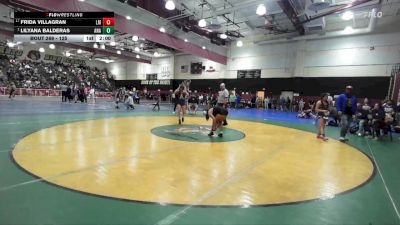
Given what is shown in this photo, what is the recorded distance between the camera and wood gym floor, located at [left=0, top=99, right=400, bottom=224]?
267 centimetres

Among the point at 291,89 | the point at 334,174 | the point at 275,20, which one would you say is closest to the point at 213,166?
the point at 334,174

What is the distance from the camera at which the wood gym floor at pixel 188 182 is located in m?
2.67

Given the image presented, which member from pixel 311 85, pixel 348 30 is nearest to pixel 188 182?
pixel 348 30

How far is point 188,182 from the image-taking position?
360cm

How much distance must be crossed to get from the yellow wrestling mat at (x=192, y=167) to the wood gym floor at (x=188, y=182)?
16 millimetres

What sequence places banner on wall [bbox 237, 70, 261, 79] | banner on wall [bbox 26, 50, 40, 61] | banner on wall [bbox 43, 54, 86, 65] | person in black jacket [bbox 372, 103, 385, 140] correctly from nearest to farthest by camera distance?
person in black jacket [bbox 372, 103, 385, 140]
banner on wall [bbox 237, 70, 261, 79]
banner on wall [bbox 26, 50, 40, 61]
banner on wall [bbox 43, 54, 86, 65]

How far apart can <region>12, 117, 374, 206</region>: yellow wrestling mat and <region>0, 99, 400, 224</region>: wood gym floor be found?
0.05ft

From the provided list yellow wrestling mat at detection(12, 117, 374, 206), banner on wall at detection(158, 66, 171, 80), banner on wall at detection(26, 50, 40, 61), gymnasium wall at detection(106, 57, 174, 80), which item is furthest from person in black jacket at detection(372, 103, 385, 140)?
banner on wall at detection(26, 50, 40, 61)

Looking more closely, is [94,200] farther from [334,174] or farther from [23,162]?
[334,174]

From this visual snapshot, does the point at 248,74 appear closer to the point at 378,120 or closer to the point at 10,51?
the point at 378,120

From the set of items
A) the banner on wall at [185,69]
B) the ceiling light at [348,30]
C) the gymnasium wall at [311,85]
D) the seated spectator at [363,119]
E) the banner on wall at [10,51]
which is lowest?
the seated spectator at [363,119]

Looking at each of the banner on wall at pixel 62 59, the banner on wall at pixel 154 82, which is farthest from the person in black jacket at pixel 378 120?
the banner on wall at pixel 62 59

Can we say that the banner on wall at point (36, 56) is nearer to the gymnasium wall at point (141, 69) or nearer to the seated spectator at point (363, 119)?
the gymnasium wall at point (141, 69)
